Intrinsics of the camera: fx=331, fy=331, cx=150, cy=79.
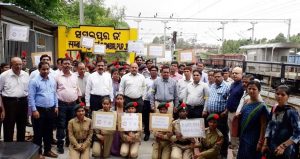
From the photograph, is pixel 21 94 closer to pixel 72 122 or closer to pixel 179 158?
pixel 72 122

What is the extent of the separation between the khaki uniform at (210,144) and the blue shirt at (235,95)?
0.52 m

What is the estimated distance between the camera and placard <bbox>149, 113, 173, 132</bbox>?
19.5 feet

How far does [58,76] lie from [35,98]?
0.76 meters

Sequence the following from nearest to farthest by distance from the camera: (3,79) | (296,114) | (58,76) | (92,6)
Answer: (296,114) < (3,79) < (58,76) < (92,6)

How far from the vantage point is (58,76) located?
6.30m

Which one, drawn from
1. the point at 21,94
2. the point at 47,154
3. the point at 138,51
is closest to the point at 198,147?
the point at 47,154

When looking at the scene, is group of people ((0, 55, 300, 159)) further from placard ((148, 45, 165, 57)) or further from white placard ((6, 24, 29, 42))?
placard ((148, 45, 165, 57))

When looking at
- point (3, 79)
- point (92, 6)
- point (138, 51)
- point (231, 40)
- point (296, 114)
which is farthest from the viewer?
point (231, 40)

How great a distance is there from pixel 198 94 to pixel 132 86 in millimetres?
1523

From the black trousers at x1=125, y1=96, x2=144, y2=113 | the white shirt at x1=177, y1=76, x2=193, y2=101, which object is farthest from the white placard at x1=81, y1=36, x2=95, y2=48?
Result: the white shirt at x1=177, y1=76, x2=193, y2=101

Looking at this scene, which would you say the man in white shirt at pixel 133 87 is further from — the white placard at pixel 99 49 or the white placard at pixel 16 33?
the white placard at pixel 99 49

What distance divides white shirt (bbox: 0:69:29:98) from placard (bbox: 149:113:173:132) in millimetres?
2365

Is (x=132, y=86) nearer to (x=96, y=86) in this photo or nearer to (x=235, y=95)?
(x=96, y=86)

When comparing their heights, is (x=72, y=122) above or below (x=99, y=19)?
below
